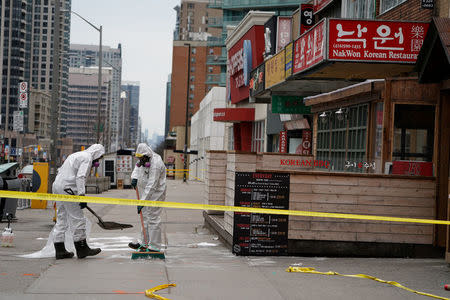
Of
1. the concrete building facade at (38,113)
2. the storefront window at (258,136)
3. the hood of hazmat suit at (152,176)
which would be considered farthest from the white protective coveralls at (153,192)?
the concrete building facade at (38,113)

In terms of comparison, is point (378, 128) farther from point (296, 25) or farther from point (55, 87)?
point (296, 25)

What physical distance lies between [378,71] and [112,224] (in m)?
6.49

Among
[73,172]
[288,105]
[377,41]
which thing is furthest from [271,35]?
[73,172]

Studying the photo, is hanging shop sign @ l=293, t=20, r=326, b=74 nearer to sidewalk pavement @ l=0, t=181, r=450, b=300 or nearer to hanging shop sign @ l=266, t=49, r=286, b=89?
hanging shop sign @ l=266, t=49, r=286, b=89

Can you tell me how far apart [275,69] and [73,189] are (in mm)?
9551

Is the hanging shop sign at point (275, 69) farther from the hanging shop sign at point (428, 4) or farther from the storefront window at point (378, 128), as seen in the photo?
the hanging shop sign at point (428, 4)

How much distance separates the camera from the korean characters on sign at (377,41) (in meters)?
12.0

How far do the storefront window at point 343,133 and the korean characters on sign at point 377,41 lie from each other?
215 cm

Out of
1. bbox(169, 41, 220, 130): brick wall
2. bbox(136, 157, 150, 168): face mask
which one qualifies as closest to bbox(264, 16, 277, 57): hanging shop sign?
bbox(136, 157, 150, 168): face mask

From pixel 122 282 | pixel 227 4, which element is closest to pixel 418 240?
pixel 122 282

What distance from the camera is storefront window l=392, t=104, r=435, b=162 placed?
36.0ft

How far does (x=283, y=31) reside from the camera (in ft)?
84.0

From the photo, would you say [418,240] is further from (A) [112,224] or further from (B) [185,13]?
(B) [185,13]

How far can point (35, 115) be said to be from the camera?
585 feet
